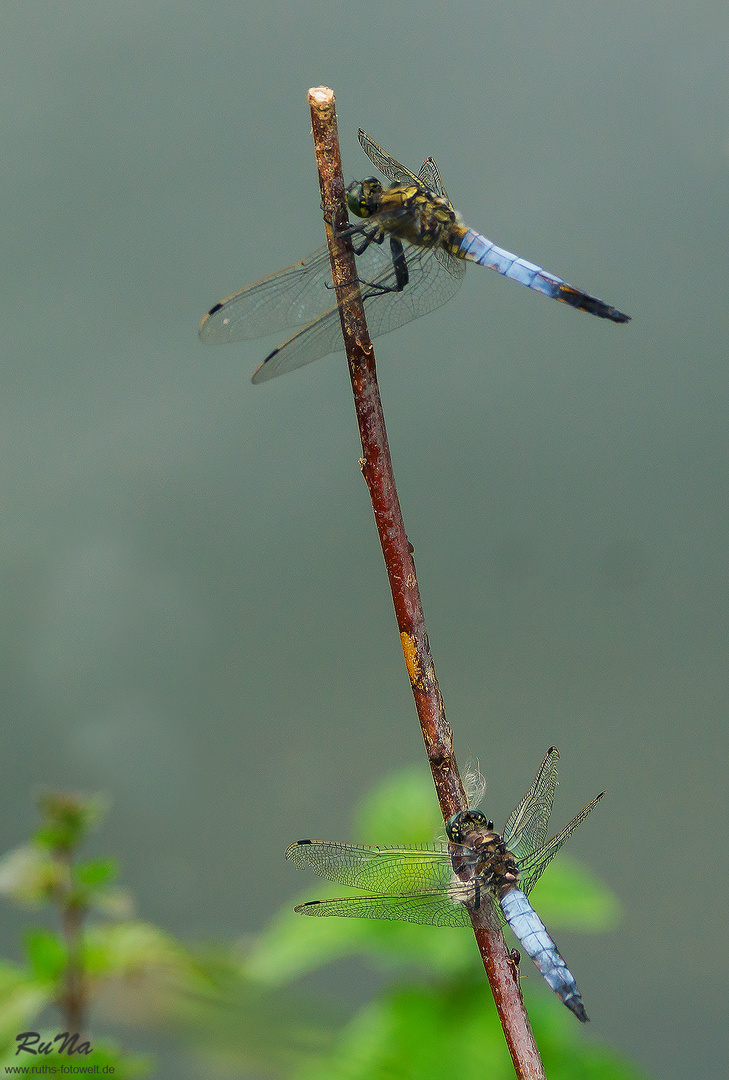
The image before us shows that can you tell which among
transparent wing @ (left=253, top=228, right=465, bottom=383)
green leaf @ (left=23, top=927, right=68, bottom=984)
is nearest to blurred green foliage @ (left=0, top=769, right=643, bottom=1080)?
green leaf @ (left=23, top=927, right=68, bottom=984)

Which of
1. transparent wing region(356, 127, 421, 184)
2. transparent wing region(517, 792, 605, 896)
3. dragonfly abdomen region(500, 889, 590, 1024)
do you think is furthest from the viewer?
transparent wing region(356, 127, 421, 184)

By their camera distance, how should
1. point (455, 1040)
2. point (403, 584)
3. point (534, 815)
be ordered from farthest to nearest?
point (455, 1040) → point (534, 815) → point (403, 584)

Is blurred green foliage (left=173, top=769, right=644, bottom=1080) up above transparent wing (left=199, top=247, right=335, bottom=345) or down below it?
below

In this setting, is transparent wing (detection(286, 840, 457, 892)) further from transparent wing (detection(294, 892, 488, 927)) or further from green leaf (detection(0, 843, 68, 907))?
green leaf (detection(0, 843, 68, 907))

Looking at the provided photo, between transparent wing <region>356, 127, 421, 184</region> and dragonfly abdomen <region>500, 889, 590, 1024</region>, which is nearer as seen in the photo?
dragonfly abdomen <region>500, 889, 590, 1024</region>

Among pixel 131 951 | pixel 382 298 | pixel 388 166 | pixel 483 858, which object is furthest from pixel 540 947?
pixel 388 166

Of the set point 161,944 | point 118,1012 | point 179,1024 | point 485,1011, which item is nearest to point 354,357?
point 179,1024

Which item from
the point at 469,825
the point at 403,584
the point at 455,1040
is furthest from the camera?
the point at 455,1040

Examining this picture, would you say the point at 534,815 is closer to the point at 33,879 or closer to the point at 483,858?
the point at 483,858
